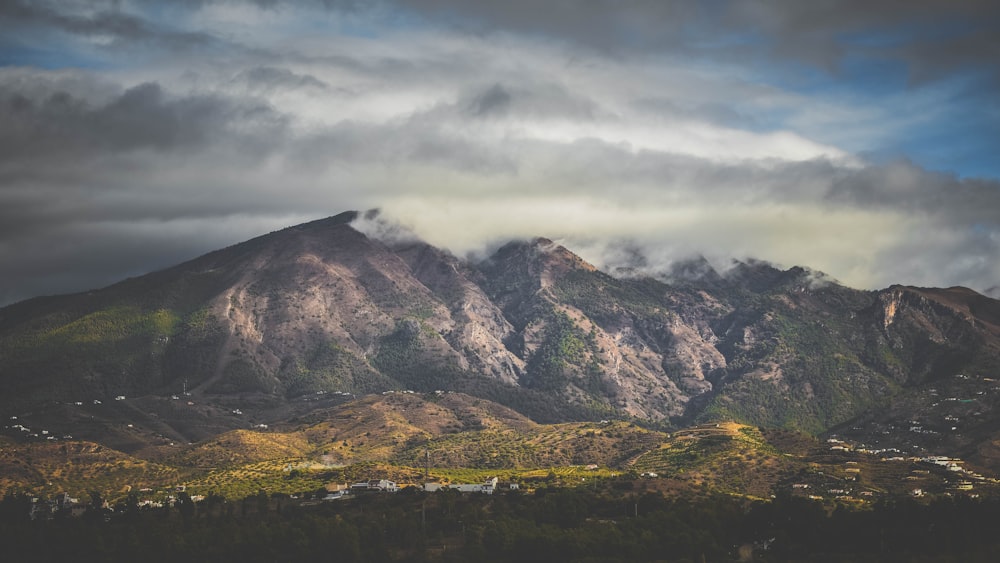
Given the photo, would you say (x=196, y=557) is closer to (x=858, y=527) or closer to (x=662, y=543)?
(x=662, y=543)

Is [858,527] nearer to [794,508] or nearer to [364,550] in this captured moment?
[794,508]

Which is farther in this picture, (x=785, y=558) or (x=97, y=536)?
(x=97, y=536)

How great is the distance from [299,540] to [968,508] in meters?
116

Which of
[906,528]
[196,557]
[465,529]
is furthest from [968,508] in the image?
[196,557]

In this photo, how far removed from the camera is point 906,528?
179m

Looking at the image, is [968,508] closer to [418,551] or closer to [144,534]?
[418,551]

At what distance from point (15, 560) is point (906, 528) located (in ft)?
486

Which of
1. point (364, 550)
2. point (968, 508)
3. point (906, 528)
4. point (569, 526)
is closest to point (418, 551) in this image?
point (364, 550)

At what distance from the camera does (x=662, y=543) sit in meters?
172

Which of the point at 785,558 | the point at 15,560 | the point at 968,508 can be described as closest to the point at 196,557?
the point at 15,560

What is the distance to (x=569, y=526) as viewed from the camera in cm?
19650

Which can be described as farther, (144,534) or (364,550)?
(144,534)

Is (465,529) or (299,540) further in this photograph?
(465,529)

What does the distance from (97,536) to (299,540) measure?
123ft
